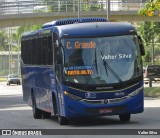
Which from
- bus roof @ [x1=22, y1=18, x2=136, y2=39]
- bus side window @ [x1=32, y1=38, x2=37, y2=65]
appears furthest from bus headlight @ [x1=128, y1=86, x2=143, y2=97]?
bus side window @ [x1=32, y1=38, x2=37, y2=65]

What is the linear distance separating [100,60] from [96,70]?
329 millimetres

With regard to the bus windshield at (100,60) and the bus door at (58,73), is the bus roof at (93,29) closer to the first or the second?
the bus windshield at (100,60)

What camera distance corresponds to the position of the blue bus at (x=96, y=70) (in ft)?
62.9

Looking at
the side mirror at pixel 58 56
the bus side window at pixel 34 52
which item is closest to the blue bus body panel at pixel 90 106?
the side mirror at pixel 58 56

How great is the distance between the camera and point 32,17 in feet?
205

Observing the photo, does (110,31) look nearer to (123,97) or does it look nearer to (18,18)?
(123,97)

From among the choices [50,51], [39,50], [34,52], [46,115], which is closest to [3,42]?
[46,115]

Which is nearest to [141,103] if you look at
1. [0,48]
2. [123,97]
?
[123,97]

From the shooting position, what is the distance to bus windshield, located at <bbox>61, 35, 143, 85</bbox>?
63.7 ft

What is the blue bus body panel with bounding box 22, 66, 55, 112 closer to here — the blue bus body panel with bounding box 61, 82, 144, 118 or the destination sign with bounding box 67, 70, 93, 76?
the destination sign with bounding box 67, 70, 93, 76

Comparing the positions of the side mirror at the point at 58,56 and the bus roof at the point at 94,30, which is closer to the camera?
the side mirror at the point at 58,56

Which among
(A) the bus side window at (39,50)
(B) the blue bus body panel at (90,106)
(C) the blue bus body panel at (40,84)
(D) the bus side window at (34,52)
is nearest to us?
(B) the blue bus body panel at (90,106)

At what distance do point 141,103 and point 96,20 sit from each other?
3.58m

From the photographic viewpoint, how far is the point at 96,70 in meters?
19.5
